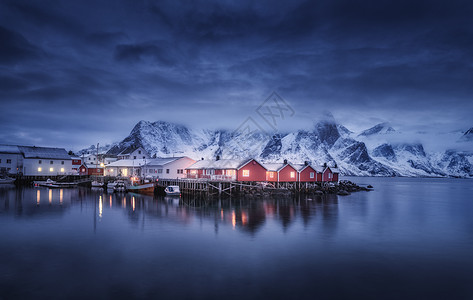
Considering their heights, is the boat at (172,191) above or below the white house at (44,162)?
below

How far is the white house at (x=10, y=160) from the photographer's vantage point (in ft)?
306

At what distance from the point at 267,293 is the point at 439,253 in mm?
16578

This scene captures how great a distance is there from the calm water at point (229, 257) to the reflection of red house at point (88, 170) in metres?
74.0

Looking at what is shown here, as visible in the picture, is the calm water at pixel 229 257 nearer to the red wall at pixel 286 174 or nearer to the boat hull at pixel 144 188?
the boat hull at pixel 144 188

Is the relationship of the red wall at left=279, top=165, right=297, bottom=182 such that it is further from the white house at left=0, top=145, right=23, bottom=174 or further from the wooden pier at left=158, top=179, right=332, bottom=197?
the white house at left=0, top=145, right=23, bottom=174

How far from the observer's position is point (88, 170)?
376 ft

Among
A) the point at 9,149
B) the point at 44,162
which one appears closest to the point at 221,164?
the point at 44,162

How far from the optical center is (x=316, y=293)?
16.2 metres

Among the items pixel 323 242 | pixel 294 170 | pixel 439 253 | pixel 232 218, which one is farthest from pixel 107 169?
pixel 439 253

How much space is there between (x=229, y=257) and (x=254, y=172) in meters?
47.8

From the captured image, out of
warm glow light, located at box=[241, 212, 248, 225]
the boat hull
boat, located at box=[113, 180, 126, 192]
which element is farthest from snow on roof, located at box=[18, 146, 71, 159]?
warm glow light, located at box=[241, 212, 248, 225]

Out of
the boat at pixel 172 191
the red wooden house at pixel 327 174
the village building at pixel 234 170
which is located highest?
the village building at pixel 234 170

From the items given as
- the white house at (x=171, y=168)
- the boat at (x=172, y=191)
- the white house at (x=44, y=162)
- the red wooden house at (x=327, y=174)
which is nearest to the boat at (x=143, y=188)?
the white house at (x=171, y=168)

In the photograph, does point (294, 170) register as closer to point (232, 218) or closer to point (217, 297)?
point (232, 218)
